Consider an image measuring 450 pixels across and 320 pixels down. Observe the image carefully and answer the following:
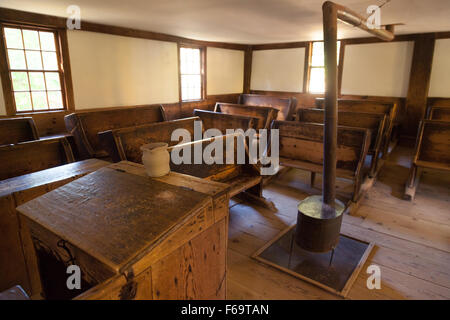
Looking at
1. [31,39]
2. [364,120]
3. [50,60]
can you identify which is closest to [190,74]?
[50,60]

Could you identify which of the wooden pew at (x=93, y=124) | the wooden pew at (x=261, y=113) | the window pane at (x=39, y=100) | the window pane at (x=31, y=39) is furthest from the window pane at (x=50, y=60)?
the wooden pew at (x=261, y=113)

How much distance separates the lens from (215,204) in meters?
1.37

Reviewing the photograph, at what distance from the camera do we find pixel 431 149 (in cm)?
369

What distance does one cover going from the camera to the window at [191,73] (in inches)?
270

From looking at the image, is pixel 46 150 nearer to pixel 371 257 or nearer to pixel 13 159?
pixel 13 159

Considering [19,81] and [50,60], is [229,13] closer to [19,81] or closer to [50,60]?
[50,60]

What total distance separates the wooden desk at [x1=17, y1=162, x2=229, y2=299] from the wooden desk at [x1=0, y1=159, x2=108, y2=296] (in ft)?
1.45

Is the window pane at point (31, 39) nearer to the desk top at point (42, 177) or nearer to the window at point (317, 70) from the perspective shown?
the desk top at point (42, 177)

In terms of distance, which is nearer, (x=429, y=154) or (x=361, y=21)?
(x=361, y=21)

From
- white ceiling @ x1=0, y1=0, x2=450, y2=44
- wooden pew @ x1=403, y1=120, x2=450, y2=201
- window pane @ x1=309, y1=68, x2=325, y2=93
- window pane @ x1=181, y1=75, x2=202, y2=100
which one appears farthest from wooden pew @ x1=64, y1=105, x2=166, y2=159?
window pane @ x1=309, y1=68, x2=325, y2=93

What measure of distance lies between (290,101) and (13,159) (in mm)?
5344
